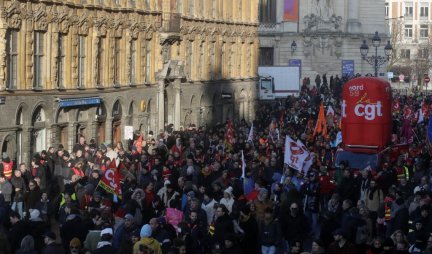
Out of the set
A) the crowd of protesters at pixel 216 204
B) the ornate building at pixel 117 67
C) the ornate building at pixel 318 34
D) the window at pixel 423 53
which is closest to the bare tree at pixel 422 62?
the window at pixel 423 53

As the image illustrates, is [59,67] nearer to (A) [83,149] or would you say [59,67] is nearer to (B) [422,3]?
(A) [83,149]

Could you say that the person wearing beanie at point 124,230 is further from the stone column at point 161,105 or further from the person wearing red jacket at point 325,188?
the stone column at point 161,105

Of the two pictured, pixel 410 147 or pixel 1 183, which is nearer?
pixel 1 183

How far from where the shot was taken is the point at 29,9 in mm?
41875

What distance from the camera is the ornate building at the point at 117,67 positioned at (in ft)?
136

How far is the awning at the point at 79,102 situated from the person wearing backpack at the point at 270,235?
70.8 feet

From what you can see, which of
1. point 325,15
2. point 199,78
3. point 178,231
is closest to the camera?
point 178,231

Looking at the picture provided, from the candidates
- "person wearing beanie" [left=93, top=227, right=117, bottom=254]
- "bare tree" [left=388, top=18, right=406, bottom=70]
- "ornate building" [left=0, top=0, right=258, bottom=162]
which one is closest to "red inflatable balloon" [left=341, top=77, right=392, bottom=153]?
"ornate building" [left=0, top=0, right=258, bottom=162]

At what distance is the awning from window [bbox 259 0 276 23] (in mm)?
50894

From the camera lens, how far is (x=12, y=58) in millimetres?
41031

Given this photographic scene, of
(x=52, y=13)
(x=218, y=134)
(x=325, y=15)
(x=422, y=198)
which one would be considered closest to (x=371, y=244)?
(x=422, y=198)

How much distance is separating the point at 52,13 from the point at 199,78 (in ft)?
62.1

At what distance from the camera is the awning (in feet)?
146

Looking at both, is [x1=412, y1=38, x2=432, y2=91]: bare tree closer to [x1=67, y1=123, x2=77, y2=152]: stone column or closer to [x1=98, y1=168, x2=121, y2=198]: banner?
[x1=67, y1=123, x2=77, y2=152]: stone column
